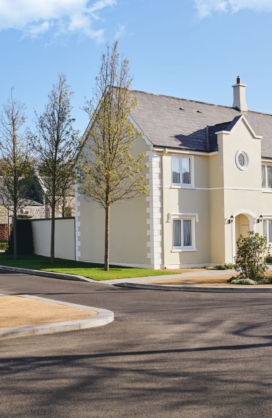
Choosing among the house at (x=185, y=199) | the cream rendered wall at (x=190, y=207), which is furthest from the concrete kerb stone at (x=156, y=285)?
the house at (x=185, y=199)

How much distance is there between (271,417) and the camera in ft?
18.8

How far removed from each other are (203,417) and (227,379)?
1.50 meters

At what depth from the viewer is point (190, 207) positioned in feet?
86.5

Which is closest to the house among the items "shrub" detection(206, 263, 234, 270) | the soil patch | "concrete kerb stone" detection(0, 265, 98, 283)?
"shrub" detection(206, 263, 234, 270)

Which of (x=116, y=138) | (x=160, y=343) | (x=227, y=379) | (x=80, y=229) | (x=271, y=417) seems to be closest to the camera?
(x=271, y=417)

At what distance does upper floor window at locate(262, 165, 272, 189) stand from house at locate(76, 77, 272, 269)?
53 millimetres

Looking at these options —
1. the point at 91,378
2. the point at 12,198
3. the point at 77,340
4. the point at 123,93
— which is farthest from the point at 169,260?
the point at 91,378

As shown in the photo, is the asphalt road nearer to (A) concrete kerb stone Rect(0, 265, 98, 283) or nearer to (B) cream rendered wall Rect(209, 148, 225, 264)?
(A) concrete kerb stone Rect(0, 265, 98, 283)

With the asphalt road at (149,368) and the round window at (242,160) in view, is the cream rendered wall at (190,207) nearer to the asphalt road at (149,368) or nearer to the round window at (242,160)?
the round window at (242,160)

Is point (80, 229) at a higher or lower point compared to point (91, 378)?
higher

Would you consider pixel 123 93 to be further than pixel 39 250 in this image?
No

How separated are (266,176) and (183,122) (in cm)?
549

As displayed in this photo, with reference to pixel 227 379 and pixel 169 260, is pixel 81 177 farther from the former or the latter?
pixel 227 379

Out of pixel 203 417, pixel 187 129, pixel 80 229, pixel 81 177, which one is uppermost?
pixel 187 129
